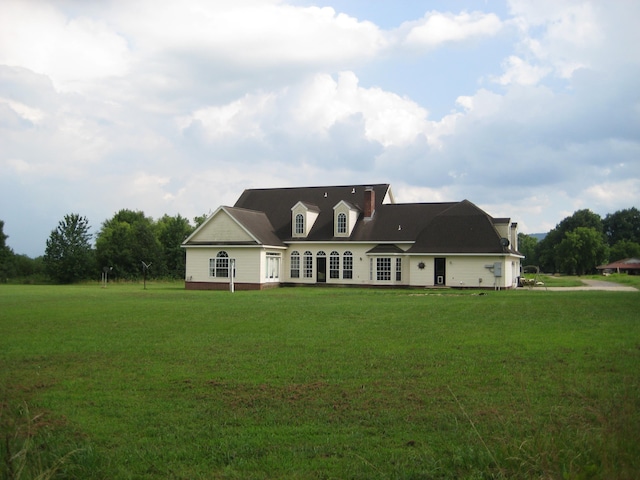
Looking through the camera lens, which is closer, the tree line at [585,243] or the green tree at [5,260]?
the green tree at [5,260]

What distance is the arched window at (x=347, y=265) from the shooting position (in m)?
42.5

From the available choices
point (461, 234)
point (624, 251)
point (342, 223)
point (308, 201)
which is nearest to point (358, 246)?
point (342, 223)

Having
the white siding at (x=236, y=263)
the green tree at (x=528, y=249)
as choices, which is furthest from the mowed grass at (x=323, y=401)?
the green tree at (x=528, y=249)

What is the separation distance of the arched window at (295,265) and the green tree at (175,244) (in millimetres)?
22552

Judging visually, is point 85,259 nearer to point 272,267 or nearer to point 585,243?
point 272,267

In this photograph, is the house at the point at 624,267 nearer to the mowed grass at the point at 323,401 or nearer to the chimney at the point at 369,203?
the chimney at the point at 369,203

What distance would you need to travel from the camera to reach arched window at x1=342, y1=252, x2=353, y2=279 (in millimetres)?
42481

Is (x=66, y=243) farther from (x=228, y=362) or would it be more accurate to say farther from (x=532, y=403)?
(x=532, y=403)

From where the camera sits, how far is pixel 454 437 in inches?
282

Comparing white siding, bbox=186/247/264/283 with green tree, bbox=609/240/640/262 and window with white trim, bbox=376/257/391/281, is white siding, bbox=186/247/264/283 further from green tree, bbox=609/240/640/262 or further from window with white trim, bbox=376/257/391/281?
green tree, bbox=609/240/640/262

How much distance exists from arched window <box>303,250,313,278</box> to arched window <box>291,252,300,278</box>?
52 centimetres

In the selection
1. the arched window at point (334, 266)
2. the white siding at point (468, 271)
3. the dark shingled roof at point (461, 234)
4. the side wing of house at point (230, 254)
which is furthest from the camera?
the arched window at point (334, 266)

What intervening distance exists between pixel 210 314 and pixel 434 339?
867 centimetres

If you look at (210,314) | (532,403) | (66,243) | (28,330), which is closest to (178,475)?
(532,403)
